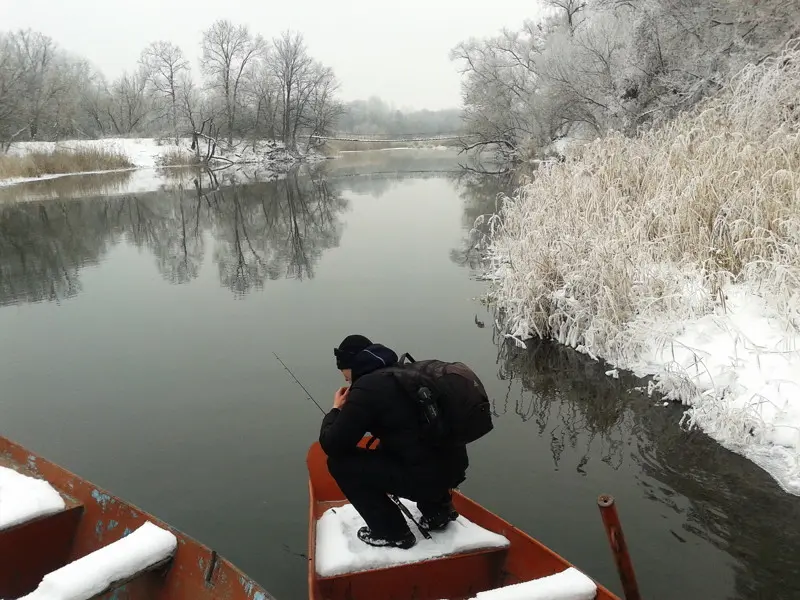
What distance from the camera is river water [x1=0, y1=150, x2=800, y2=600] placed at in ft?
13.9

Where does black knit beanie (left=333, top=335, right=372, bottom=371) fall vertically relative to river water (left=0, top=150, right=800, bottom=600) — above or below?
above

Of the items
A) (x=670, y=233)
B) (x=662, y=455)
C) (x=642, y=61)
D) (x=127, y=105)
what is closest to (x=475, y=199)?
(x=642, y=61)

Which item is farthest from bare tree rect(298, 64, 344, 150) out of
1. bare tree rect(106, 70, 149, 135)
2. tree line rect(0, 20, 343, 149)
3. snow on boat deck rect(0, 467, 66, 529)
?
snow on boat deck rect(0, 467, 66, 529)

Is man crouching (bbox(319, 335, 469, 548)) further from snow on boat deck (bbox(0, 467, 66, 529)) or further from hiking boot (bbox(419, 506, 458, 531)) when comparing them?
snow on boat deck (bbox(0, 467, 66, 529))

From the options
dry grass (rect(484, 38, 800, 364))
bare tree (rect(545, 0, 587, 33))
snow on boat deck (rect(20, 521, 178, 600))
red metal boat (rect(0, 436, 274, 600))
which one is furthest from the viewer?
bare tree (rect(545, 0, 587, 33))

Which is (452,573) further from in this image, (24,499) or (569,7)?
(569,7)

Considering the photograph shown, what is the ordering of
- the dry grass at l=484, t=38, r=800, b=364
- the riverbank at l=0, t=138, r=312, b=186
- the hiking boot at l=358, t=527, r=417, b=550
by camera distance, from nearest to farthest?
the hiking boot at l=358, t=527, r=417, b=550 → the dry grass at l=484, t=38, r=800, b=364 → the riverbank at l=0, t=138, r=312, b=186

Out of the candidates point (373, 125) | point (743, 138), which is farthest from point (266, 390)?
point (373, 125)

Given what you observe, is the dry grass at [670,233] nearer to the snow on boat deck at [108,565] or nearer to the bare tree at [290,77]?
the snow on boat deck at [108,565]

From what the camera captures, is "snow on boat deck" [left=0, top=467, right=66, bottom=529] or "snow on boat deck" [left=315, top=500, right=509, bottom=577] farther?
"snow on boat deck" [left=0, top=467, right=66, bottom=529]

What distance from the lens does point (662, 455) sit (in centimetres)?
523

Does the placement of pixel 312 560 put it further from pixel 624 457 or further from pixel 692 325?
pixel 692 325

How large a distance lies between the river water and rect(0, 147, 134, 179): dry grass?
21.7 m

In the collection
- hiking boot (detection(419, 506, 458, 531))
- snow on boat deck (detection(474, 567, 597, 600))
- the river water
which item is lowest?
the river water
